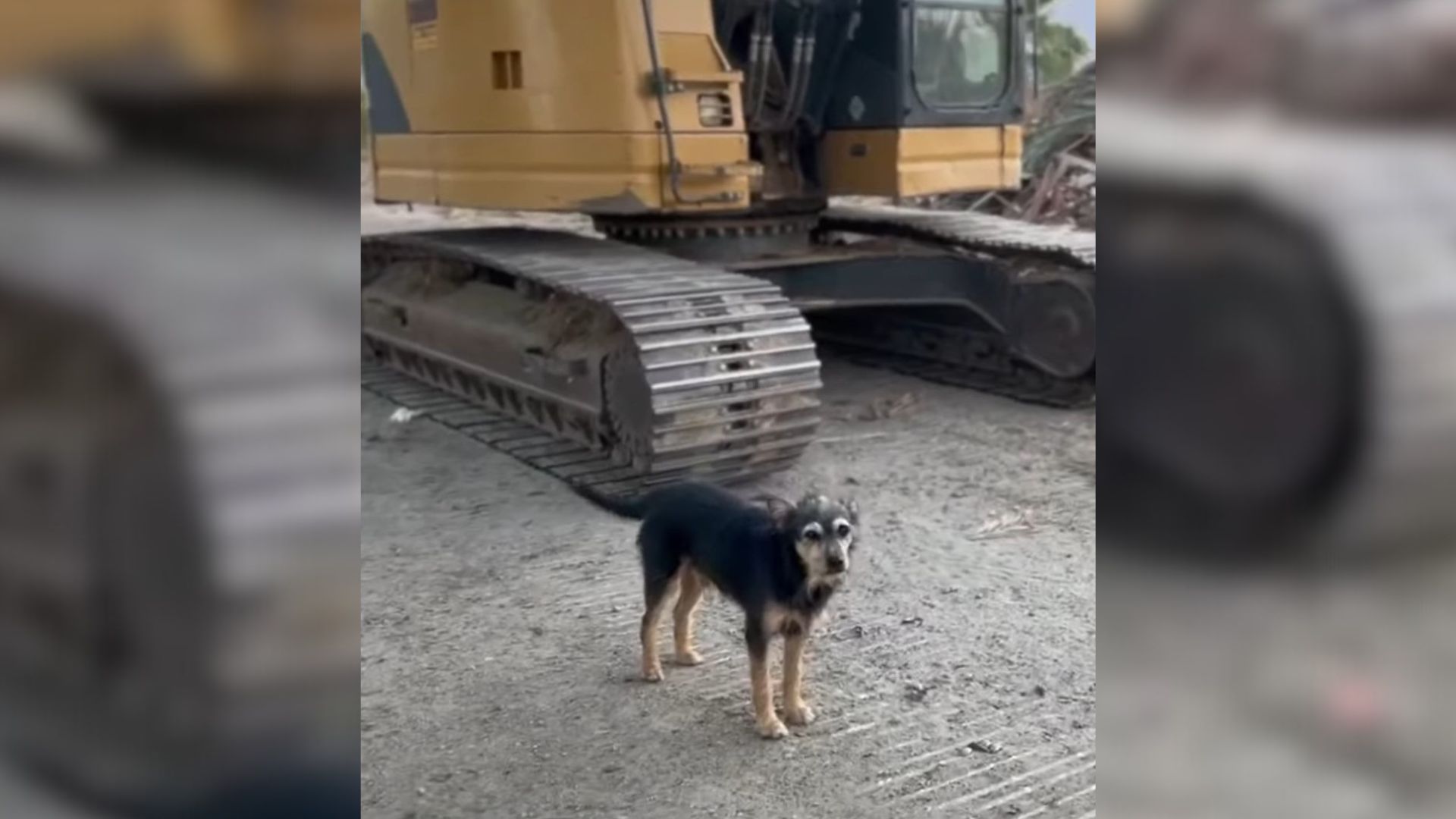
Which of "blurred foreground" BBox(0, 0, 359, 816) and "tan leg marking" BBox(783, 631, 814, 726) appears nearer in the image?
"blurred foreground" BBox(0, 0, 359, 816)

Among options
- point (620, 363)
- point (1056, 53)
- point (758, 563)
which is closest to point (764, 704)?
point (758, 563)

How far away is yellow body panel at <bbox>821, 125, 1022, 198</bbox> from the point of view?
722cm

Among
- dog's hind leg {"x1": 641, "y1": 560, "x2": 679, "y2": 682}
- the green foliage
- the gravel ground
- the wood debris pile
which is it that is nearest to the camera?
the gravel ground

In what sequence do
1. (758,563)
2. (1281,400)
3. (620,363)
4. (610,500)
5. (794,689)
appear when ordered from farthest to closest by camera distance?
(620,363), (610,500), (794,689), (758,563), (1281,400)

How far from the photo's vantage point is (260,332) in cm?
100

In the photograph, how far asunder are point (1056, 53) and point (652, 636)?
11.9 meters

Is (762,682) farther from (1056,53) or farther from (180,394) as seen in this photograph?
(1056,53)

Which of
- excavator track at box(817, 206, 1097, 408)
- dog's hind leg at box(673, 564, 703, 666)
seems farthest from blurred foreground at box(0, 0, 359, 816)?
excavator track at box(817, 206, 1097, 408)

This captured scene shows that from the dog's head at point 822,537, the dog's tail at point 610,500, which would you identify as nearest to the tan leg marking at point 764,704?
the dog's head at point 822,537

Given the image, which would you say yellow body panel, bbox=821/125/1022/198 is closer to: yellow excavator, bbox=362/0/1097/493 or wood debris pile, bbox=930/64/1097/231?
yellow excavator, bbox=362/0/1097/493

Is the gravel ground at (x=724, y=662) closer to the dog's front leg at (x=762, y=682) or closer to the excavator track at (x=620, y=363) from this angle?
the dog's front leg at (x=762, y=682)

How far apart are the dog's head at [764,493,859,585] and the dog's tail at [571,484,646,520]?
1.30 meters

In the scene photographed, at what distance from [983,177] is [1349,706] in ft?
22.0

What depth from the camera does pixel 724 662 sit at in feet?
13.5
